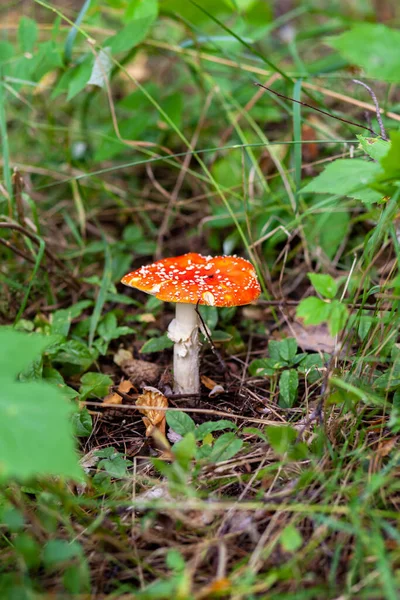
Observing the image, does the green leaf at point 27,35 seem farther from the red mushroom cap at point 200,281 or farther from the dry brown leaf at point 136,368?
the dry brown leaf at point 136,368

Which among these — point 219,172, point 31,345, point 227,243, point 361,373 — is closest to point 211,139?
point 219,172

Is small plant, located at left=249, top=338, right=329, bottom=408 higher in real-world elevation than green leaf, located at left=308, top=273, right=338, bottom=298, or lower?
lower

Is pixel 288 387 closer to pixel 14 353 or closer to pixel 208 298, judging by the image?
pixel 208 298

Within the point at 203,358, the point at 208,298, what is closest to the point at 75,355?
the point at 203,358

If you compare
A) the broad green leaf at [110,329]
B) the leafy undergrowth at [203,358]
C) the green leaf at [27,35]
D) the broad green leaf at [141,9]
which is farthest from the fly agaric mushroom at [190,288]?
the green leaf at [27,35]

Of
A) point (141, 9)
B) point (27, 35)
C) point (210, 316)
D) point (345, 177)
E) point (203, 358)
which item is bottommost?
point (203, 358)

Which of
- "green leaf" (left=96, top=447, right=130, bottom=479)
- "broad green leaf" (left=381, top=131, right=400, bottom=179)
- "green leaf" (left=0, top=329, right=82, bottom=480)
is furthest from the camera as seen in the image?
"green leaf" (left=96, top=447, right=130, bottom=479)

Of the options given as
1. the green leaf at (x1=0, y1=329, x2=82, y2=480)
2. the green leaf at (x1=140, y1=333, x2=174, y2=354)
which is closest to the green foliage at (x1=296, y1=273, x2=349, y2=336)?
the green leaf at (x1=0, y1=329, x2=82, y2=480)

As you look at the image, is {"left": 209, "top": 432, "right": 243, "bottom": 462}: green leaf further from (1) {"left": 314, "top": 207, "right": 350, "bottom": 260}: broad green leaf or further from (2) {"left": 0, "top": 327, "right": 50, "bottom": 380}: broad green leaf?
(1) {"left": 314, "top": 207, "right": 350, "bottom": 260}: broad green leaf
